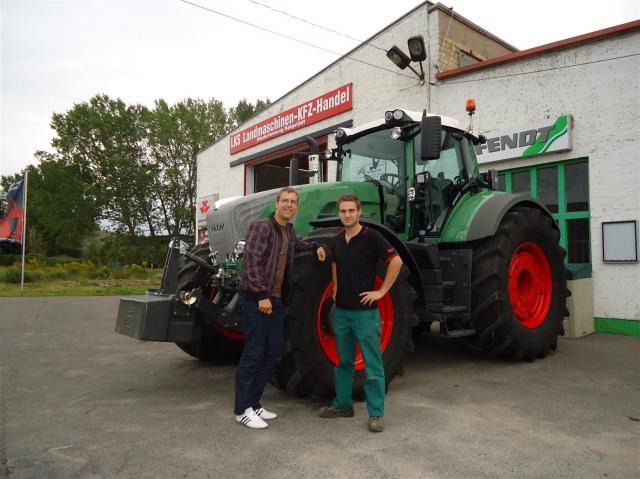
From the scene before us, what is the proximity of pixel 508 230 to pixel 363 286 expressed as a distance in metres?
2.45

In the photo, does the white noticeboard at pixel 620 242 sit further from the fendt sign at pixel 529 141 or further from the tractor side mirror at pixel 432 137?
the tractor side mirror at pixel 432 137

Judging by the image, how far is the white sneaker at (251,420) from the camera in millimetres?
3348

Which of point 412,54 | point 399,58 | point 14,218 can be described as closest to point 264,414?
point 412,54

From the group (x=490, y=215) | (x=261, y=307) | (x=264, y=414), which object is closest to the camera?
(x=261, y=307)

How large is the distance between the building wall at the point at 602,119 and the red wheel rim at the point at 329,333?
464 centimetres

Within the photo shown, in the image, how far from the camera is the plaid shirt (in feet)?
11.2

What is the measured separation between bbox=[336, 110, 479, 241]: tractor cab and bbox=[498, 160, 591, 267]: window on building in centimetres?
291

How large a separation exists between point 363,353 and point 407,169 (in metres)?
2.38

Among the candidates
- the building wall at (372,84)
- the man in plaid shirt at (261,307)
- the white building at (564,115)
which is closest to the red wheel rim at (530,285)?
the white building at (564,115)

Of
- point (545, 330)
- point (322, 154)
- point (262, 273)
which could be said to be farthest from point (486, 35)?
point (262, 273)

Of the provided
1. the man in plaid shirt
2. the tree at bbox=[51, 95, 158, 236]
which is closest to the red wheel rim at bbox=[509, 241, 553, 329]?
the man in plaid shirt

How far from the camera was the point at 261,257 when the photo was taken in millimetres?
3449

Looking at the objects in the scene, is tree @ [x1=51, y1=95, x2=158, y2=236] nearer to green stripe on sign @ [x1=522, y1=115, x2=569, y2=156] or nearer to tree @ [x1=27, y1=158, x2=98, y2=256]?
tree @ [x1=27, y1=158, x2=98, y2=256]

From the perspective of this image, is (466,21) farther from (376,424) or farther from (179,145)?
(179,145)
